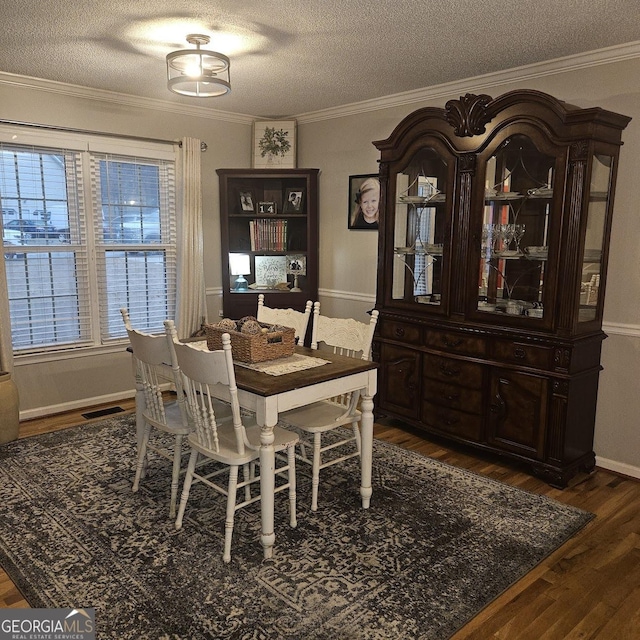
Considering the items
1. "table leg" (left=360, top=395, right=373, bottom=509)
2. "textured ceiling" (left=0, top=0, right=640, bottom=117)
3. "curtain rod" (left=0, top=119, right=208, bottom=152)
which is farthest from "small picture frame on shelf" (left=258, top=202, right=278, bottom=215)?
"table leg" (left=360, top=395, right=373, bottom=509)

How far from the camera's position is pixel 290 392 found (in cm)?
244

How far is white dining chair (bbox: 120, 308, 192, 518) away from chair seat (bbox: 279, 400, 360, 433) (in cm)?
53

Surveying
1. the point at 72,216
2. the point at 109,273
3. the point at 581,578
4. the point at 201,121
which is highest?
the point at 201,121

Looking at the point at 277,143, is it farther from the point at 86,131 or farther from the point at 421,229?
the point at 421,229

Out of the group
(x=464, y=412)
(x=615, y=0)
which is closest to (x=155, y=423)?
(x=464, y=412)

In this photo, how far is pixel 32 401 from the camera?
4.27 m

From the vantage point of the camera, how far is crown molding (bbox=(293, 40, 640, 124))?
320 centimetres

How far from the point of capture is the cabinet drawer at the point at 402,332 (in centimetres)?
383

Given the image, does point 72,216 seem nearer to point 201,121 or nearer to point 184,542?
point 201,121

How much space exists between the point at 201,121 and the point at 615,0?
3.34 meters

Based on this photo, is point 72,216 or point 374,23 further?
point 72,216

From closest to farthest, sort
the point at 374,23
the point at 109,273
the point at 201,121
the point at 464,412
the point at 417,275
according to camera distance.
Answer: the point at 374,23, the point at 464,412, the point at 417,275, the point at 109,273, the point at 201,121

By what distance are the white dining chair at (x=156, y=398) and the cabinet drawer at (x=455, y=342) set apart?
170 cm

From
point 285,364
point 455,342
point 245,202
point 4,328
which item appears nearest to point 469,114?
point 455,342
